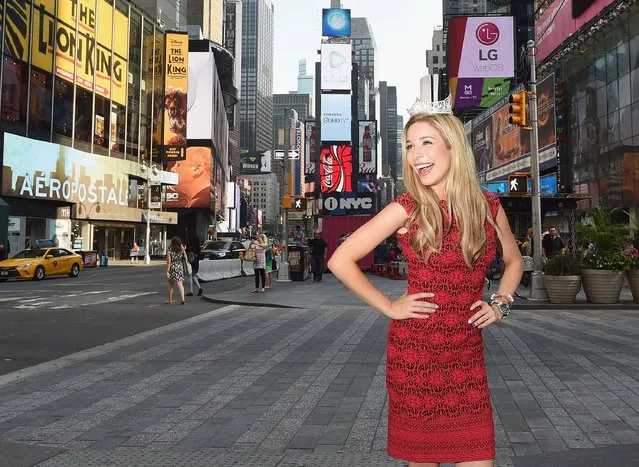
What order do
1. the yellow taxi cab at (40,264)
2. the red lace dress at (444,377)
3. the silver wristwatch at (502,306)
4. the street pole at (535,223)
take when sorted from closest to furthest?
1. the red lace dress at (444,377)
2. the silver wristwatch at (502,306)
3. the street pole at (535,223)
4. the yellow taxi cab at (40,264)

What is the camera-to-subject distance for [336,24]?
78.5 metres

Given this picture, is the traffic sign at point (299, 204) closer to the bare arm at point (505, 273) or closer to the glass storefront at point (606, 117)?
the glass storefront at point (606, 117)

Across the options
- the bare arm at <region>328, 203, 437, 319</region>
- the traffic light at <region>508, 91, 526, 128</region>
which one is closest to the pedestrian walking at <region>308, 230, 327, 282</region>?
the traffic light at <region>508, 91, 526, 128</region>

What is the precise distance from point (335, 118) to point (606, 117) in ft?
128

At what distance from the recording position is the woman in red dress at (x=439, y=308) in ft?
6.96

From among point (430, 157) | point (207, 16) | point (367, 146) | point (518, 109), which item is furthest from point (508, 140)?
point (207, 16)

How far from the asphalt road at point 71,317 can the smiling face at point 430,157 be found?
21.3 ft

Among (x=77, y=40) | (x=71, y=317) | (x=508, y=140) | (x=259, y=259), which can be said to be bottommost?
(x=71, y=317)

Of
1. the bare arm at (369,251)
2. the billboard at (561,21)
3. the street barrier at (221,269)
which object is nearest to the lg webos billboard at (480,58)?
the billboard at (561,21)

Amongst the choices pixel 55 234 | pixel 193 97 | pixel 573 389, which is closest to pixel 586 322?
pixel 573 389

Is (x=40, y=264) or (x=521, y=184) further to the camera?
(x=40, y=264)

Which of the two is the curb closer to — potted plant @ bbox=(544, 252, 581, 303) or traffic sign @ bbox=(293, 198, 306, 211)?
potted plant @ bbox=(544, 252, 581, 303)

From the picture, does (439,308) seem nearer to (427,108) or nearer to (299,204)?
(427,108)

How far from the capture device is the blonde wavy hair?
214 centimetres
